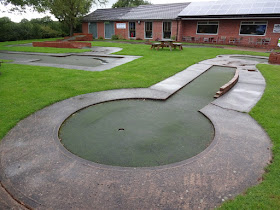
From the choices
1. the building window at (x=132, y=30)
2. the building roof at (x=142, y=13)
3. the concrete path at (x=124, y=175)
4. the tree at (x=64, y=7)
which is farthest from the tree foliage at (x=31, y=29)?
the concrete path at (x=124, y=175)

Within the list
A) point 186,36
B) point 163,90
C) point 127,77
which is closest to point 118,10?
point 186,36

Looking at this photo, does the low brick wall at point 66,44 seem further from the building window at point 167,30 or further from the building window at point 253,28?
the building window at point 253,28

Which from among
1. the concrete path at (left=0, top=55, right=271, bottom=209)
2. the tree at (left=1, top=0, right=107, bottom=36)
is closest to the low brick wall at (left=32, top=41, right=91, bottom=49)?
the tree at (left=1, top=0, right=107, bottom=36)

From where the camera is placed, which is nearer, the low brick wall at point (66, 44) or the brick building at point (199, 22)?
the low brick wall at point (66, 44)

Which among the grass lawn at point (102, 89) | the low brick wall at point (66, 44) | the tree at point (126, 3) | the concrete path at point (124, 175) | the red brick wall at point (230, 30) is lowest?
the concrete path at point (124, 175)

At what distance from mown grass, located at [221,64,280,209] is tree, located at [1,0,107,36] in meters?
26.2

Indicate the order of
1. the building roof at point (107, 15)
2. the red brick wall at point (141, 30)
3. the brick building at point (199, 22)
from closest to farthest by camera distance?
the brick building at point (199, 22)
the red brick wall at point (141, 30)
the building roof at point (107, 15)

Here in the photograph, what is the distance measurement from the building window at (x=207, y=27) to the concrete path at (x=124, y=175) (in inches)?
870

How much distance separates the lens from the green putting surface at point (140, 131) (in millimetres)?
3793

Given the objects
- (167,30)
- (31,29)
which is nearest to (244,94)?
(167,30)

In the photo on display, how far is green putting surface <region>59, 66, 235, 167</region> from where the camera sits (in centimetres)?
379

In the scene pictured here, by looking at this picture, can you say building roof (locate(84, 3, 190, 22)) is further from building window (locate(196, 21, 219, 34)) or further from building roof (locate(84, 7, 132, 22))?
building window (locate(196, 21, 219, 34))

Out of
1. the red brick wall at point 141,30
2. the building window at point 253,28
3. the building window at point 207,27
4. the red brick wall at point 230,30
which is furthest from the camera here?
the red brick wall at point 141,30

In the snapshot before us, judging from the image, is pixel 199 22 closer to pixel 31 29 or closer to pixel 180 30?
pixel 180 30
